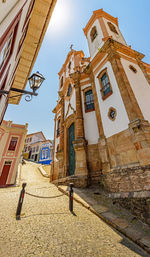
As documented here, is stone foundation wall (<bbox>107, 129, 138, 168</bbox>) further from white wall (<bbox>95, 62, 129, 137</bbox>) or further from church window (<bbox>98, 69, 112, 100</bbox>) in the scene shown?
church window (<bbox>98, 69, 112, 100</bbox>)

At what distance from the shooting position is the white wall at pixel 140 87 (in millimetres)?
6884

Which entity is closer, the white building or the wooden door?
the white building

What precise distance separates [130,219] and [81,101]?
908 centimetres

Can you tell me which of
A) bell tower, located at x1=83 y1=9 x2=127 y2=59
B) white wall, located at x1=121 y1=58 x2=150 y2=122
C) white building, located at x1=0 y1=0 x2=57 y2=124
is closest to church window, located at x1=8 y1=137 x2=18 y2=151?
white building, located at x1=0 y1=0 x2=57 y2=124

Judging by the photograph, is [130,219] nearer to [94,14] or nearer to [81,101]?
[81,101]

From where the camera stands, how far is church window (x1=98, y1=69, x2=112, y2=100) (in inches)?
328

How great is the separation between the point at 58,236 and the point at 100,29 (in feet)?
54.9

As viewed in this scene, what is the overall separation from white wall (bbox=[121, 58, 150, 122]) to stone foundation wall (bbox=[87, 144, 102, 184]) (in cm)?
399

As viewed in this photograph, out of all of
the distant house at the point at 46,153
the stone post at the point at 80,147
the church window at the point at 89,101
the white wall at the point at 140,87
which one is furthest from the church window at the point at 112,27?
the distant house at the point at 46,153

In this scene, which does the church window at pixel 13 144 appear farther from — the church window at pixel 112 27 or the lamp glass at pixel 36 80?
the church window at pixel 112 27

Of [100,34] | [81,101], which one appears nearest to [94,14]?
[100,34]

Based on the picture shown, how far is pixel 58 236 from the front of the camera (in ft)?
8.98

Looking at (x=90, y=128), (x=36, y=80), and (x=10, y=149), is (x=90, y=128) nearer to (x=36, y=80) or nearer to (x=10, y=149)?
(x=36, y=80)

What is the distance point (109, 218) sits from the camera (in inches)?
150
